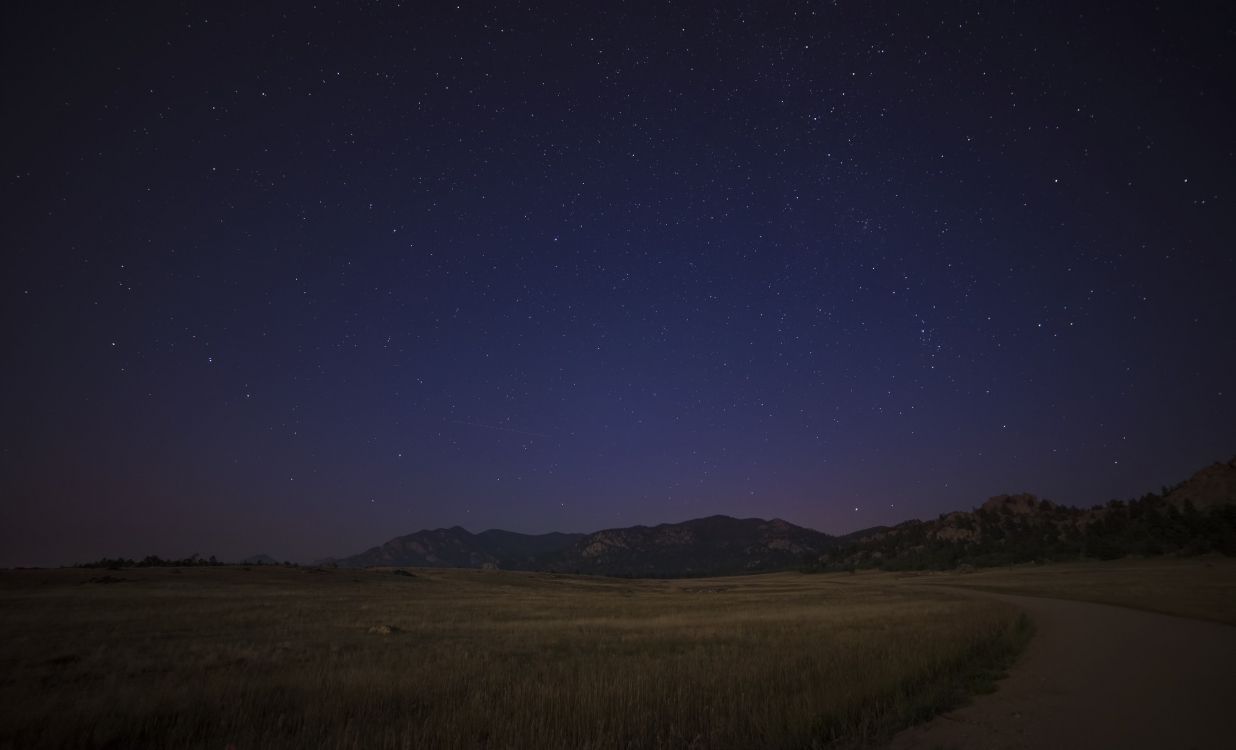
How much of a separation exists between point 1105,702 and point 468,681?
34.7ft

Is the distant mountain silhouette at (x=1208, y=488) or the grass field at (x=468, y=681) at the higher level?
the distant mountain silhouette at (x=1208, y=488)

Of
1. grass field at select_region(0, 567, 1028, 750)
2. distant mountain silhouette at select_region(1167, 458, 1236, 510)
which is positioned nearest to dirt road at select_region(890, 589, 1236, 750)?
grass field at select_region(0, 567, 1028, 750)

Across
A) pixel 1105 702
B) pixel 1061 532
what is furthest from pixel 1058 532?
pixel 1105 702

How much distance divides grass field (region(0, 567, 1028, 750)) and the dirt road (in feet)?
2.25

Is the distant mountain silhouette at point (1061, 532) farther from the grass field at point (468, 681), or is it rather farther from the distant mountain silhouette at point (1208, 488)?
the grass field at point (468, 681)

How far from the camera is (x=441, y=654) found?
14.0 m

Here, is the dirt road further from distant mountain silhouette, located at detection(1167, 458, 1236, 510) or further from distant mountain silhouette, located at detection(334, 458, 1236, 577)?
distant mountain silhouette, located at detection(1167, 458, 1236, 510)

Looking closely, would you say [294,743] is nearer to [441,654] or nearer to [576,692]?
[576,692]

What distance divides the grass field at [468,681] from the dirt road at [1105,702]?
68cm

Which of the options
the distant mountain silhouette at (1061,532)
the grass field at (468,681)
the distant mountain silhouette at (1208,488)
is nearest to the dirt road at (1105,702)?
the grass field at (468,681)

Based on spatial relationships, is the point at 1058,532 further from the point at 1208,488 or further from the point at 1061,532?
the point at 1208,488

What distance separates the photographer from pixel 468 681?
10.4m

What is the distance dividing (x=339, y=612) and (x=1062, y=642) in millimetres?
28436

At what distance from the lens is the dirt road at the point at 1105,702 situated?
6590 mm
